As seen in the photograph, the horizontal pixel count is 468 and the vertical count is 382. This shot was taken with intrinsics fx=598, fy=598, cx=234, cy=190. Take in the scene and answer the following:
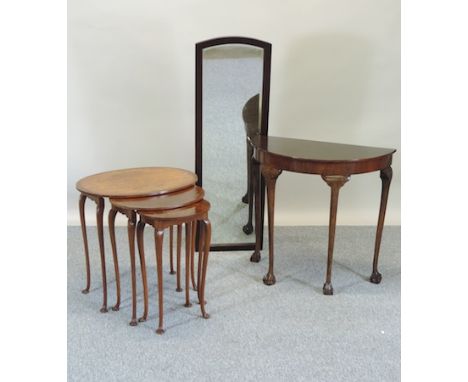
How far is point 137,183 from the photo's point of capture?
2551mm

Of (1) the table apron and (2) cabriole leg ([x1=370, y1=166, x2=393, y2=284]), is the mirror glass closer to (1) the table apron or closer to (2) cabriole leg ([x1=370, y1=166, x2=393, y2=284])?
Result: (1) the table apron

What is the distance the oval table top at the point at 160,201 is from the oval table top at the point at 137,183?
2 cm

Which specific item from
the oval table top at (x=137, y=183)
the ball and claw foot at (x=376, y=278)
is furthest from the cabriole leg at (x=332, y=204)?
the oval table top at (x=137, y=183)

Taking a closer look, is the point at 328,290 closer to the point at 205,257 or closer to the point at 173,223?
the point at 205,257

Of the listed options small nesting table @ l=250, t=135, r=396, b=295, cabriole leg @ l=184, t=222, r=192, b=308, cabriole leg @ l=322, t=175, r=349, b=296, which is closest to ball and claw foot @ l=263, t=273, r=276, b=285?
small nesting table @ l=250, t=135, r=396, b=295

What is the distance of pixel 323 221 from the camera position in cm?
380

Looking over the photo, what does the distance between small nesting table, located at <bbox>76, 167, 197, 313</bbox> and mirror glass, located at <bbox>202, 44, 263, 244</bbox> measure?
427 mm

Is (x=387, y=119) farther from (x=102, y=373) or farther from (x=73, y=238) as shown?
(x=102, y=373)

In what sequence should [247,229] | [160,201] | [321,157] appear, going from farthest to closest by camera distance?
[247,229], [321,157], [160,201]

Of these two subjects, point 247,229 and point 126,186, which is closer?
point 126,186

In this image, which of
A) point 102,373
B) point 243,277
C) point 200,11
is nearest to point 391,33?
point 200,11

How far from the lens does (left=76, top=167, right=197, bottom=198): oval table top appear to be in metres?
Answer: 2.43

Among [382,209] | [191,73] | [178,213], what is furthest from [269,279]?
[191,73]

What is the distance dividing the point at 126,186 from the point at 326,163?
857mm
